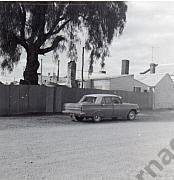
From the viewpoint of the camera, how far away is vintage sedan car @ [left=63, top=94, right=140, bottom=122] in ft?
66.0

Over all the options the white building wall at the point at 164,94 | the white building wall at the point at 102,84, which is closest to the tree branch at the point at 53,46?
Answer: the white building wall at the point at 164,94

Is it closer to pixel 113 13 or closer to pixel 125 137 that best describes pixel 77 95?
pixel 113 13

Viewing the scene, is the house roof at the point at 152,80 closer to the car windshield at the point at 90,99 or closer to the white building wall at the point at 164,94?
the white building wall at the point at 164,94

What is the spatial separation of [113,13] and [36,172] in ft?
70.4

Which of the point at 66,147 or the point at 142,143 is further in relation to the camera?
the point at 142,143

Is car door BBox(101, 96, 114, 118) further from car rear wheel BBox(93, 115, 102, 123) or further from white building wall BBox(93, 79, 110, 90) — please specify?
white building wall BBox(93, 79, 110, 90)

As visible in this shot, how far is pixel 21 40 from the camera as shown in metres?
26.9

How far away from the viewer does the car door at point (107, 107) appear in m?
20.9

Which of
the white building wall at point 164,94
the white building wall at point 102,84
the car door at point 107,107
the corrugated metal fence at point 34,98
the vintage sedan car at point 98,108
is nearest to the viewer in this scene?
the vintage sedan car at point 98,108

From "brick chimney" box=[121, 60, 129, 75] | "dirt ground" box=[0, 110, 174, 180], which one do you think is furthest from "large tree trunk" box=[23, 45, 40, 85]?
"brick chimney" box=[121, 60, 129, 75]

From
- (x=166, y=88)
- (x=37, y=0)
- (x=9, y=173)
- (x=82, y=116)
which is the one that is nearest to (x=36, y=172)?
(x=9, y=173)

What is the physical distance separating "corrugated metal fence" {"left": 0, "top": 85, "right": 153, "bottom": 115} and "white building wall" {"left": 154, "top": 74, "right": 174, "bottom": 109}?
48.1 feet

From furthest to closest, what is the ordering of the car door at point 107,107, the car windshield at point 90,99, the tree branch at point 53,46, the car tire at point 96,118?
the tree branch at point 53,46
the car windshield at point 90,99
the car door at point 107,107
the car tire at point 96,118

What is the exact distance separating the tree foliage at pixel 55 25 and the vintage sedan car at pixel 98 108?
7396mm
